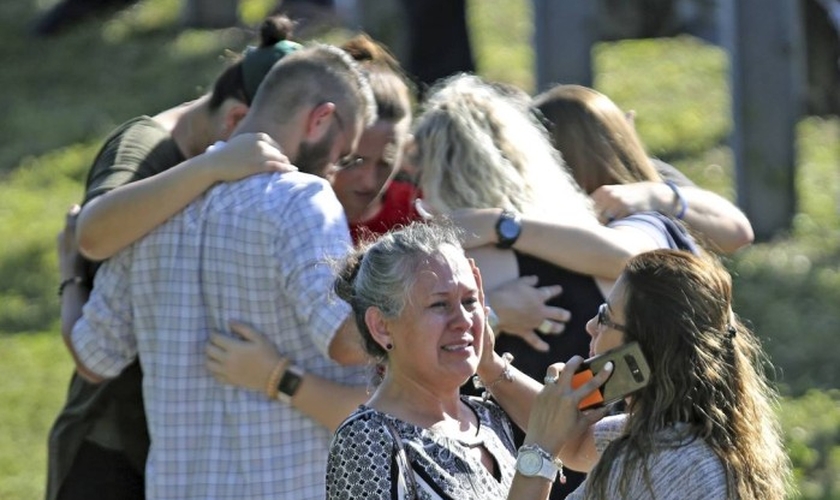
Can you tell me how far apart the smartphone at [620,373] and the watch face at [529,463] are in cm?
13

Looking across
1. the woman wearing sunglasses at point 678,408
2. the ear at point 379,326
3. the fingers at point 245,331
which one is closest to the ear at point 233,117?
the fingers at point 245,331

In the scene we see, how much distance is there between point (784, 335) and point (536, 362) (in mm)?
3635

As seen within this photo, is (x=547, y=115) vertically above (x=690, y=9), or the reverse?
(x=547, y=115)

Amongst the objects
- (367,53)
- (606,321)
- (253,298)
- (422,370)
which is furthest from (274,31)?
(606,321)

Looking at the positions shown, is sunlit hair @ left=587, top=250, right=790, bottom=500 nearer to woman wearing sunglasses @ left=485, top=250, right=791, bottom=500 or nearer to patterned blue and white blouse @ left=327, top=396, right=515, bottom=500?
woman wearing sunglasses @ left=485, top=250, right=791, bottom=500

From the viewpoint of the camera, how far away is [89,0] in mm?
12609

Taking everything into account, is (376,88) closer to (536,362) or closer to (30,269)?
(536,362)

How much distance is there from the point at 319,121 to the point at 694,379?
4.18ft

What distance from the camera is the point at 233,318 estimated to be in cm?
389

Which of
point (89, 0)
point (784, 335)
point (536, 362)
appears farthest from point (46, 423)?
point (89, 0)

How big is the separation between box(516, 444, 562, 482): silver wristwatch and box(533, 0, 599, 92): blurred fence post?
5.39 m

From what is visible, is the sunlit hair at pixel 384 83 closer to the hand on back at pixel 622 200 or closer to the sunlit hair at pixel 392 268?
the hand on back at pixel 622 200

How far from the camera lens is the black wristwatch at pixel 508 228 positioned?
3889 mm

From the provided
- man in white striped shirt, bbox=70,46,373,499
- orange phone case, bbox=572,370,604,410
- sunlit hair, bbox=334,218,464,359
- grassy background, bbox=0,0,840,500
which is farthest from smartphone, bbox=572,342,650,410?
grassy background, bbox=0,0,840,500
